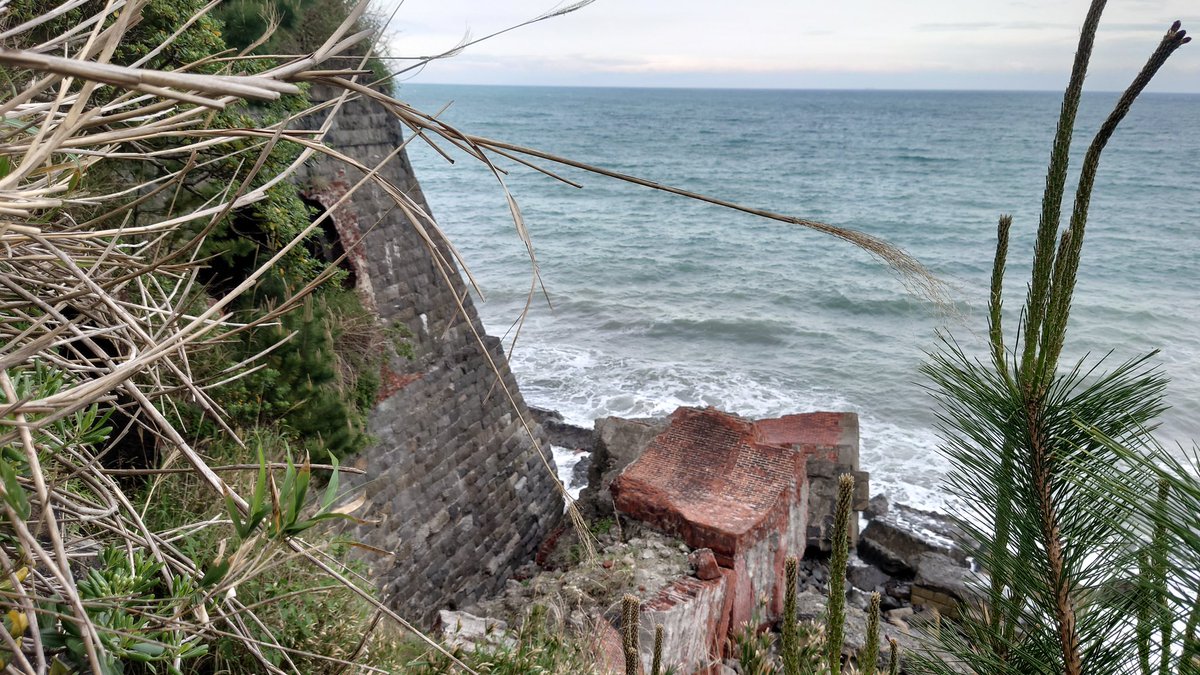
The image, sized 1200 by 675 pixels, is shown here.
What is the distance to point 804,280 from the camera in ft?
95.2

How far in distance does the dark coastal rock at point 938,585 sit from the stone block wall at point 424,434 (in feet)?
18.3

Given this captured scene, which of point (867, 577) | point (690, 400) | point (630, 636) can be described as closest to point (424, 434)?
point (630, 636)

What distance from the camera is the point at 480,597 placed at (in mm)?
8398

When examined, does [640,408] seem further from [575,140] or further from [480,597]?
[575,140]

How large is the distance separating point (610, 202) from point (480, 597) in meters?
39.6

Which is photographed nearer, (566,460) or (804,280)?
(566,460)

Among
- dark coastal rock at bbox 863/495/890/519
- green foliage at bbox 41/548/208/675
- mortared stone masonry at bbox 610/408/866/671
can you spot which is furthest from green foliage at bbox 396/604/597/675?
dark coastal rock at bbox 863/495/890/519

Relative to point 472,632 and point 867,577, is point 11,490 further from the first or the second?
point 867,577

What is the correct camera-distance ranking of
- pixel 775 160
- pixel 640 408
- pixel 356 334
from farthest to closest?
1. pixel 775 160
2. pixel 640 408
3. pixel 356 334

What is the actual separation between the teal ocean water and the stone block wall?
2689 mm

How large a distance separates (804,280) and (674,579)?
23722mm

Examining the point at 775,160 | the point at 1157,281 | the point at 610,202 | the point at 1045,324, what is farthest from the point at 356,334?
the point at 775,160

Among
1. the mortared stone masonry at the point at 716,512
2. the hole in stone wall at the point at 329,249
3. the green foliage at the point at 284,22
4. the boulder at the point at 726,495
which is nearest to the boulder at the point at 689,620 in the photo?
the mortared stone masonry at the point at 716,512

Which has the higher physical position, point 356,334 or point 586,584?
point 356,334
